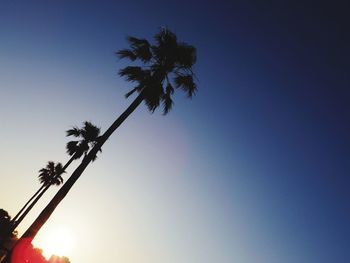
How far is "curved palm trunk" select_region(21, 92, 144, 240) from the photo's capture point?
30.1ft

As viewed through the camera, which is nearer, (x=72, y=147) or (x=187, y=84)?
(x=187, y=84)

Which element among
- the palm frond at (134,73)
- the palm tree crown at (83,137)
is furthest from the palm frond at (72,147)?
the palm frond at (134,73)

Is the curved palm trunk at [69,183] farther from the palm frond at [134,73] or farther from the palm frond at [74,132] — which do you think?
the palm frond at [74,132]

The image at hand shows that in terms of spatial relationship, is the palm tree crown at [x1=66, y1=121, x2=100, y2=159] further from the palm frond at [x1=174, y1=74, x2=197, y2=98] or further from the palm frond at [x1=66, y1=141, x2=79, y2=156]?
the palm frond at [x1=174, y1=74, x2=197, y2=98]

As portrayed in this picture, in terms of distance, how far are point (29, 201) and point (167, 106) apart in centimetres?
2540

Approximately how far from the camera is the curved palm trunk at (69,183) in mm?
9172

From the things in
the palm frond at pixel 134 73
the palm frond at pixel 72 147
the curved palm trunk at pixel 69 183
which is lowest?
the curved palm trunk at pixel 69 183

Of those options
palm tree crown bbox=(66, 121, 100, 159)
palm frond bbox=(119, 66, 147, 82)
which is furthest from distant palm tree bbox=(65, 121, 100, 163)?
palm frond bbox=(119, 66, 147, 82)

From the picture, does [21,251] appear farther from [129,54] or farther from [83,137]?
[83,137]

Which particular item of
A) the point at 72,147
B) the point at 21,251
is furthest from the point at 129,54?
the point at 72,147

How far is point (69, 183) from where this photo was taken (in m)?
10.0

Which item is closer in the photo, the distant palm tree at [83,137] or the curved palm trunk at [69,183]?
the curved palm trunk at [69,183]

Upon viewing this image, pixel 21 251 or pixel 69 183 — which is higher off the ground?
pixel 69 183

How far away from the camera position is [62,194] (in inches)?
388
